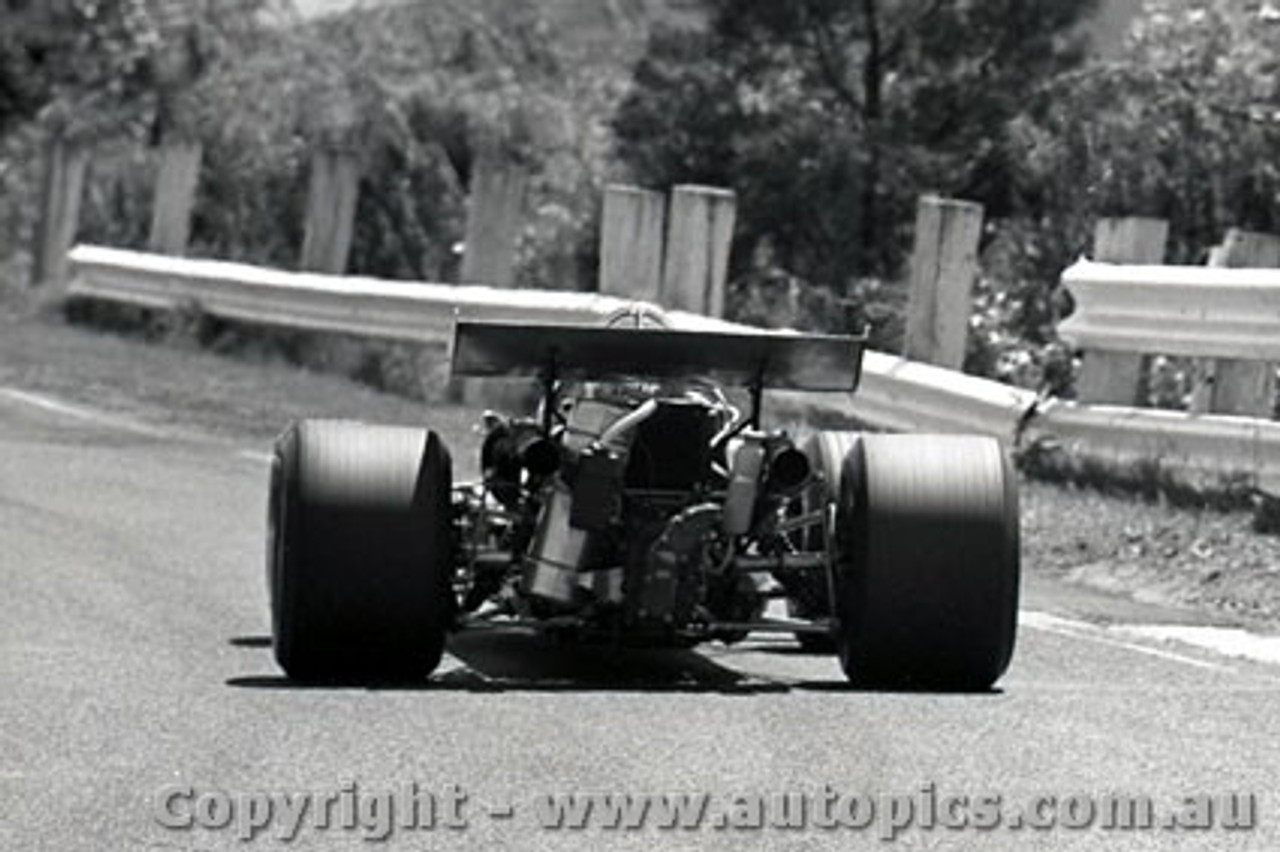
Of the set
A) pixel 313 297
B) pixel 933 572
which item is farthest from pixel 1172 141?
pixel 933 572

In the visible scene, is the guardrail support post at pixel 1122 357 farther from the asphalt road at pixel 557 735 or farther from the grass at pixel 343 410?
the asphalt road at pixel 557 735

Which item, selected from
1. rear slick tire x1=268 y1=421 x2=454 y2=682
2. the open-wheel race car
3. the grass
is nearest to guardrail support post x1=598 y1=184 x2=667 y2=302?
the grass

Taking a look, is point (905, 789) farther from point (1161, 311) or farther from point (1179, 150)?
point (1179, 150)

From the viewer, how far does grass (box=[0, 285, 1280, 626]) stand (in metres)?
13.8

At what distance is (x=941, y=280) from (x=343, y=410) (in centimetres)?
439

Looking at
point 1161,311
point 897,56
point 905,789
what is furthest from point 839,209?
point 905,789

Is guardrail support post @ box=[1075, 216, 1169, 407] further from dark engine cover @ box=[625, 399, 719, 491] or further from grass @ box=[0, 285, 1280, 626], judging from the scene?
dark engine cover @ box=[625, 399, 719, 491]

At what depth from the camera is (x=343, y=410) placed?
20359 millimetres

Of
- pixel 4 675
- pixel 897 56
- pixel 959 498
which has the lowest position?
pixel 4 675

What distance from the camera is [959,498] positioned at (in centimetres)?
1006

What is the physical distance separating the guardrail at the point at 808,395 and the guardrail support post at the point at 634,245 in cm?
21

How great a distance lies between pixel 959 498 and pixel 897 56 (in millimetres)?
12142

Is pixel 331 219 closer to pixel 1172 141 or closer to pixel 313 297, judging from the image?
pixel 313 297

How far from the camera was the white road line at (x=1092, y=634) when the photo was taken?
451 inches
